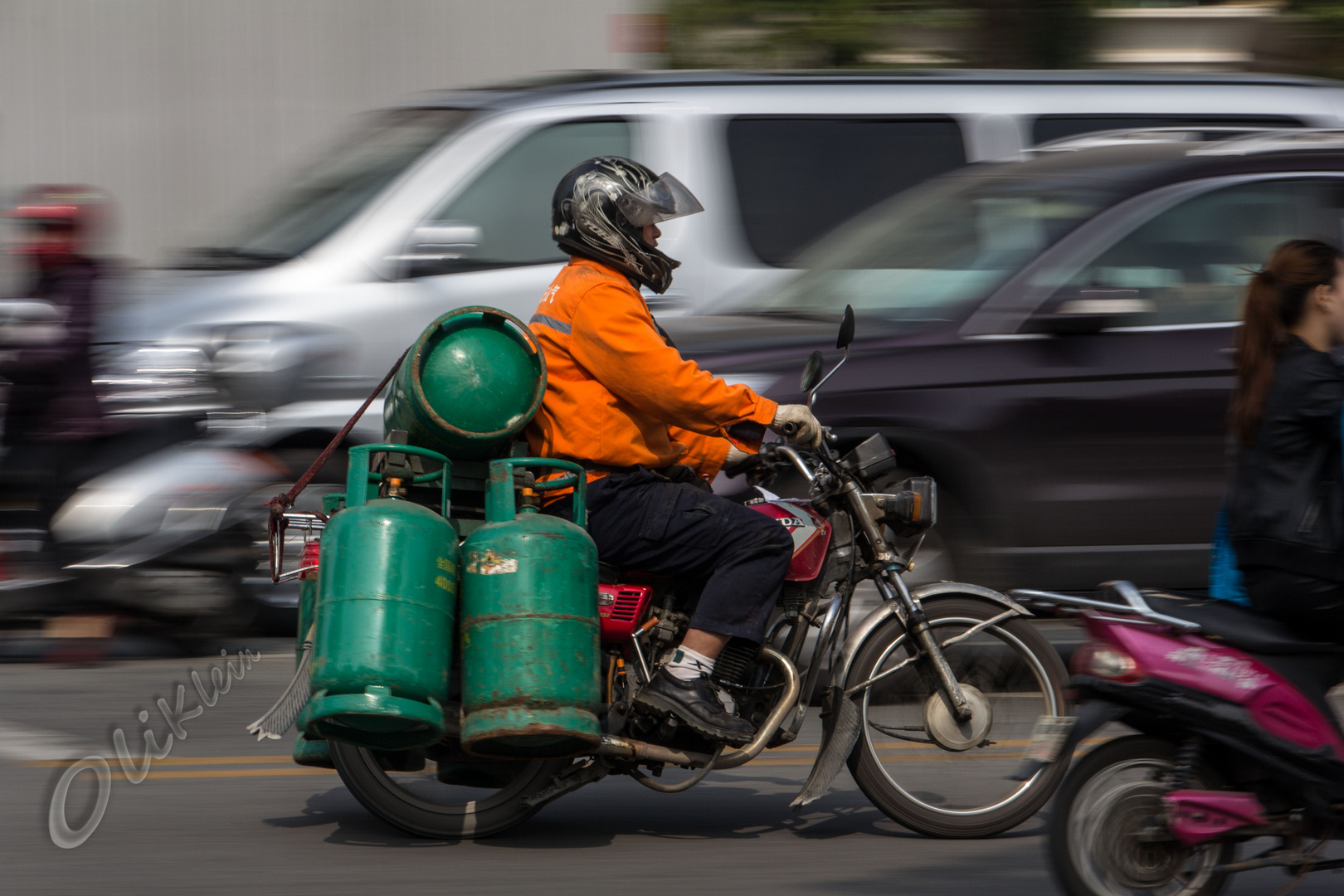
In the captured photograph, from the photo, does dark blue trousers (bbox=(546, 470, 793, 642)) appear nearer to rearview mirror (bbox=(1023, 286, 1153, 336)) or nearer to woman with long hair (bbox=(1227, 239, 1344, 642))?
woman with long hair (bbox=(1227, 239, 1344, 642))

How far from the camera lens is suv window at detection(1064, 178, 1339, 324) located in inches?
270

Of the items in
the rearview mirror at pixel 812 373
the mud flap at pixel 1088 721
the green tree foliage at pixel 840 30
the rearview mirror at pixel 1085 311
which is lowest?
the mud flap at pixel 1088 721

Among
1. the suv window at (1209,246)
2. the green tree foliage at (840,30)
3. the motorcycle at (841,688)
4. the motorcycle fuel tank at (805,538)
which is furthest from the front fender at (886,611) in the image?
the green tree foliage at (840,30)

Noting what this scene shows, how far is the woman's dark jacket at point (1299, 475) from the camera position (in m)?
3.85

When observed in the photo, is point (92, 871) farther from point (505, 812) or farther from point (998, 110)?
point (998, 110)

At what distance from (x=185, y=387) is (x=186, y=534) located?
24.4 inches

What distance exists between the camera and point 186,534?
724 cm

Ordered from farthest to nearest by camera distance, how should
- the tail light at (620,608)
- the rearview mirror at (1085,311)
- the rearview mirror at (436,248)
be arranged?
1. the rearview mirror at (436,248)
2. the rearview mirror at (1085,311)
3. the tail light at (620,608)

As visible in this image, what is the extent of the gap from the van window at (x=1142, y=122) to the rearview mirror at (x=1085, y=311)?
7.15ft

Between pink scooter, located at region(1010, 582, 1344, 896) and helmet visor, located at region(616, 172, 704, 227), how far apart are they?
1.43 meters

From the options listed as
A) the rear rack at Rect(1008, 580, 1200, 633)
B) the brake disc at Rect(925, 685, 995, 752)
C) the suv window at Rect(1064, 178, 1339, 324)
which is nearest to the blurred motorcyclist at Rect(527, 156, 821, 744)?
the brake disc at Rect(925, 685, 995, 752)

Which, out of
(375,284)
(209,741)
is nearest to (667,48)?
(375,284)

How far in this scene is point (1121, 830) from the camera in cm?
391

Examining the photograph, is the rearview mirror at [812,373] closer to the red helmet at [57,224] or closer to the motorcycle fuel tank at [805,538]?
the motorcycle fuel tank at [805,538]
